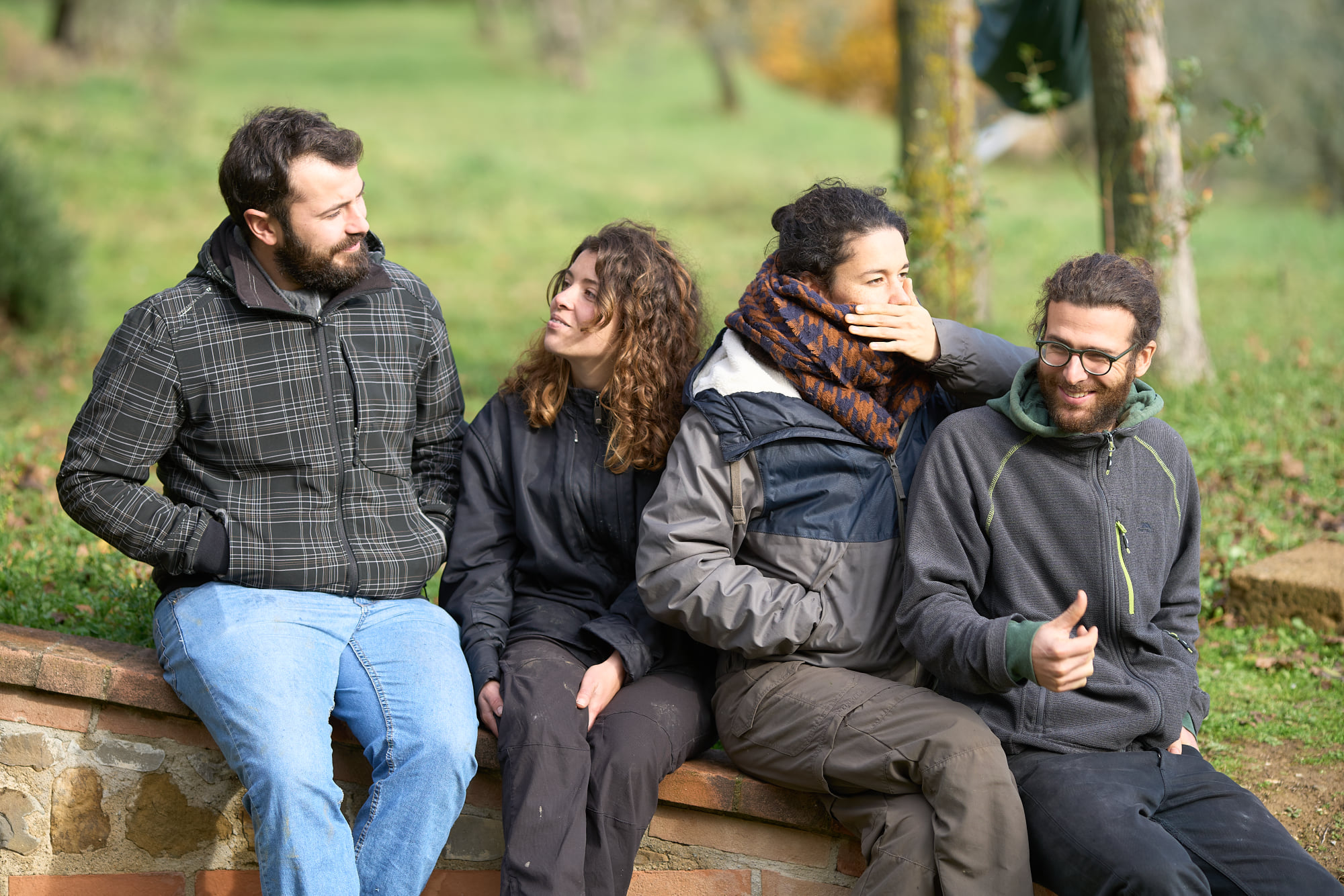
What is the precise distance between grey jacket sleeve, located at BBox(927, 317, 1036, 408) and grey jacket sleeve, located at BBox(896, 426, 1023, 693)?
28cm

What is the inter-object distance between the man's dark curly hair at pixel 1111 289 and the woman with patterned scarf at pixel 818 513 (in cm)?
35

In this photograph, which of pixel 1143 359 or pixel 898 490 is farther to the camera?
pixel 898 490

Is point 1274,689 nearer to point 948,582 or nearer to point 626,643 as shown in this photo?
point 948,582

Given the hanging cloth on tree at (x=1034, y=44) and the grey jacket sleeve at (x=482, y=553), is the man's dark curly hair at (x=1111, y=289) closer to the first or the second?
the grey jacket sleeve at (x=482, y=553)

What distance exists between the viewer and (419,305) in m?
3.55

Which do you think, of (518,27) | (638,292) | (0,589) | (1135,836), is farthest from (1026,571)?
(518,27)

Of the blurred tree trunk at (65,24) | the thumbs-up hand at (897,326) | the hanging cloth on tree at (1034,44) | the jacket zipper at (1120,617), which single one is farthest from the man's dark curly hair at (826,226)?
the blurred tree trunk at (65,24)

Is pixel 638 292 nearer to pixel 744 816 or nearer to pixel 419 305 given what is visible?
pixel 419 305

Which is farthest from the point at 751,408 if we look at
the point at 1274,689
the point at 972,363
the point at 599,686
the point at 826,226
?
the point at 1274,689

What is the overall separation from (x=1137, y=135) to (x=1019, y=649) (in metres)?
4.35

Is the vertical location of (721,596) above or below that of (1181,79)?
below

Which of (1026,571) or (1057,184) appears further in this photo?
(1057,184)

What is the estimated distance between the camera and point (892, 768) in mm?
2754

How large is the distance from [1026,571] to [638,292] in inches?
50.4
